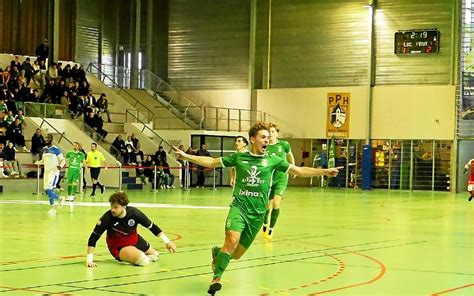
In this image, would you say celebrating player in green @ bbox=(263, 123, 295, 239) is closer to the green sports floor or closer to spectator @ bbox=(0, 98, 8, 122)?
the green sports floor

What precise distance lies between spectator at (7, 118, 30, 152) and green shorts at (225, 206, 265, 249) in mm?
30601

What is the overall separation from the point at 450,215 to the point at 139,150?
20.8 meters

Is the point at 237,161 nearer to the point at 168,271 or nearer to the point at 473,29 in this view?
the point at 168,271

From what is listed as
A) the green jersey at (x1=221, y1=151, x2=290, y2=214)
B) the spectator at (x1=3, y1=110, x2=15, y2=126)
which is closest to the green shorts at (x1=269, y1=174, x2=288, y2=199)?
the green jersey at (x1=221, y1=151, x2=290, y2=214)

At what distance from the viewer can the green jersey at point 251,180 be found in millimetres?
11375

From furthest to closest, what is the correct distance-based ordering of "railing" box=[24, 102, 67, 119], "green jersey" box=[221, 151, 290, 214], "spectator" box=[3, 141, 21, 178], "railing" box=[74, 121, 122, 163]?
"railing" box=[74, 121, 122, 163]
"railing" box=[24, 102, 67, 119]
"spectator" box=[3, 141, 21, 178]
"green jersey" box=[221, 151, 290, 214]

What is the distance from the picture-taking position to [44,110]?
4434 cm

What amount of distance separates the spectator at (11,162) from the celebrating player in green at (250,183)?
2803 centimetres

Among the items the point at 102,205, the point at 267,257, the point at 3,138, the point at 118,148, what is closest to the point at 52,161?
the point at 102,205

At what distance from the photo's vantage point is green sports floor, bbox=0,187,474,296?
1181cm

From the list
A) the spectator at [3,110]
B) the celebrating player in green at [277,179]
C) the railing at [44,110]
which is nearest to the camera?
the celebrating player in green at [277,179]

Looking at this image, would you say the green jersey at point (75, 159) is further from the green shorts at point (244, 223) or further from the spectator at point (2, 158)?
the green shorts at point (244, 223)

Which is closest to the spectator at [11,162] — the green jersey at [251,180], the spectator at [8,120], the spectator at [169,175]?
the spectator at [8,120]

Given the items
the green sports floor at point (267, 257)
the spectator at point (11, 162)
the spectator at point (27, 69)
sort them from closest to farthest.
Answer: the green sports floor at point (267, 257)
the spectator at point (11, 162)
the spectator at point (27, 69)
